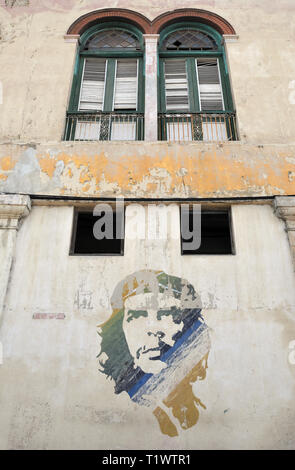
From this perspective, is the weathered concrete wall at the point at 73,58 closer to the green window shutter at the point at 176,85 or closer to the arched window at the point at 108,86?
the arched window at the point at 108,86

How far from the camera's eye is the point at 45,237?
5395 millimetres

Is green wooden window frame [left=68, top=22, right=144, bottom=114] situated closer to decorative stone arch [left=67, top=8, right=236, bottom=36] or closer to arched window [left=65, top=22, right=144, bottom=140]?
arched window [left=65, top=22, right=144, bottom=140]

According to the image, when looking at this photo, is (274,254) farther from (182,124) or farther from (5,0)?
(5,0)

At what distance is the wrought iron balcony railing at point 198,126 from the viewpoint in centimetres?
646

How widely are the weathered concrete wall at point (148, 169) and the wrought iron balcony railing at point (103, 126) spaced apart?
63 centimetres

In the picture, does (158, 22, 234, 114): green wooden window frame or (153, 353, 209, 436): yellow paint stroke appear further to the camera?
(158, 22, 234, 114): green wooden window frame

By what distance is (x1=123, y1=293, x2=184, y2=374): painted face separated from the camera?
185 inches

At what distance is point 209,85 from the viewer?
728 cm

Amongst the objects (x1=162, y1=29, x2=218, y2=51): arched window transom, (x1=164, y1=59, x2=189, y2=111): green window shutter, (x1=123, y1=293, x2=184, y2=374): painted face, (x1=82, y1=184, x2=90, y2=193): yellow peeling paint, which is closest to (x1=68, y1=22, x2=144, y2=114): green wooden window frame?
(x1=164, y1=59, x2=189, y2=111): green window shutter

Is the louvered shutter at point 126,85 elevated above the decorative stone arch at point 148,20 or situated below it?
below

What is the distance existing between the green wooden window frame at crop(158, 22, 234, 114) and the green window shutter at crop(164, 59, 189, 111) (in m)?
0.08

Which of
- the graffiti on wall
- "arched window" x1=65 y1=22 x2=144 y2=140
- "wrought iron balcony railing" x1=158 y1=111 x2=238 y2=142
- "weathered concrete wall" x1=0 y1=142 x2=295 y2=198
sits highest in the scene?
"arched window" x1=65 y1=22 x2=144 y2=140

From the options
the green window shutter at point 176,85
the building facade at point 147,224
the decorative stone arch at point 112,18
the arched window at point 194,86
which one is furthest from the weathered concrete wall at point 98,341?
the decorative stone arch at point 112,18
